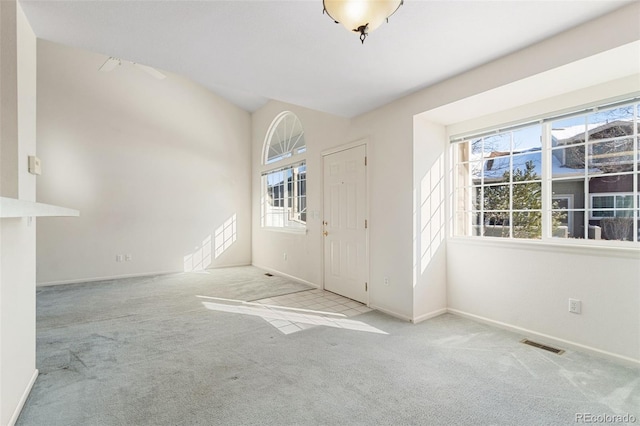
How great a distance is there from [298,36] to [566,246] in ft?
9.47

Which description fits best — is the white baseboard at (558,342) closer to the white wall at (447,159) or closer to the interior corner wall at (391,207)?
the white wall at (447,159)

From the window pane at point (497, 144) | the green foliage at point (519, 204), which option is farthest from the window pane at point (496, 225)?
the window pane at point (497, 144)

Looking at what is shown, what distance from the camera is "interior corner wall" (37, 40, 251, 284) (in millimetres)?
4945

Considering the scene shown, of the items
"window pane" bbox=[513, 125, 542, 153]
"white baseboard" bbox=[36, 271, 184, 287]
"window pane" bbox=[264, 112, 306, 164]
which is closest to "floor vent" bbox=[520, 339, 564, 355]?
"window pane" bbox=[513, 125, 542, 153]

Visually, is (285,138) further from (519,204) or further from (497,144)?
(519,204)

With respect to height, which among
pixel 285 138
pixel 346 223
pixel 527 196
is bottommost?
pixel 346 223

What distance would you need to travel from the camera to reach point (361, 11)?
4.70 feet

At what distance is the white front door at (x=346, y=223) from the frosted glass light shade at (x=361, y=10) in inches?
93.7

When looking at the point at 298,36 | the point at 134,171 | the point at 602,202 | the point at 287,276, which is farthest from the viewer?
the point at 134,171

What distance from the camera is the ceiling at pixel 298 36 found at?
6.14 ft

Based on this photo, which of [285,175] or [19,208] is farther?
[285,175]

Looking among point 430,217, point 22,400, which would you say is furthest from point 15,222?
point 430,217

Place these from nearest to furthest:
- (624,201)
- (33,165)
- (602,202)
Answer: (33,165) < (624,201) < (602,202)

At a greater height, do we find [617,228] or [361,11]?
[361,11]
